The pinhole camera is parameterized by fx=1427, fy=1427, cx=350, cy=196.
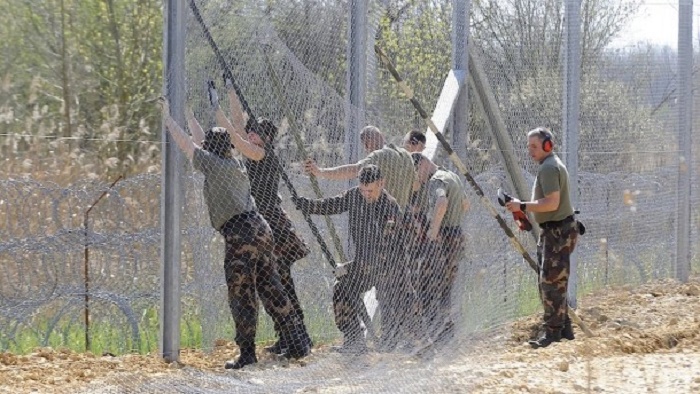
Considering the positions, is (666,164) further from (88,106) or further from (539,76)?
(88,106)

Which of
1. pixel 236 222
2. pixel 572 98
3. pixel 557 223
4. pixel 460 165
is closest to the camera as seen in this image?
pixel 236 222

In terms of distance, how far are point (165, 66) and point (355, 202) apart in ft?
5.05

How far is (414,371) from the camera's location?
8.49 metres

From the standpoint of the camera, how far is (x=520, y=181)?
11516mm

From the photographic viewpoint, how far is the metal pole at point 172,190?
9.09 metres

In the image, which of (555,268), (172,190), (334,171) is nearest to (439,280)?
(555,268)

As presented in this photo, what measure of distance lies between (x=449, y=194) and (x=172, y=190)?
2.26 m

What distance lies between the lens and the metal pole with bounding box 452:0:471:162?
1100 centimetres

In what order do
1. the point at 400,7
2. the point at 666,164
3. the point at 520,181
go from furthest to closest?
the point at 666,164 → the point at 520,181 → the point at 400,7

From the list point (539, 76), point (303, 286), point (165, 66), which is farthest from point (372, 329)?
point (539, 76)

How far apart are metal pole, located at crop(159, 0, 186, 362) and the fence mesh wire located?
0.08m

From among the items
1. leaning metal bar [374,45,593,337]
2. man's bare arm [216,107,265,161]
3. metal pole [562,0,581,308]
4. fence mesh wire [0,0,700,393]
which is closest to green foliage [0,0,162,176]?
fence mesh wire [0,0,700,393]

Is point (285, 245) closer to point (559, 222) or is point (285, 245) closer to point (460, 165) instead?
point (460, 165)

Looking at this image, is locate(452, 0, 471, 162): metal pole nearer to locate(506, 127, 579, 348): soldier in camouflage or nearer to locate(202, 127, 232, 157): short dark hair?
locate(506, 127, 579, 348): soldier in camouflage
